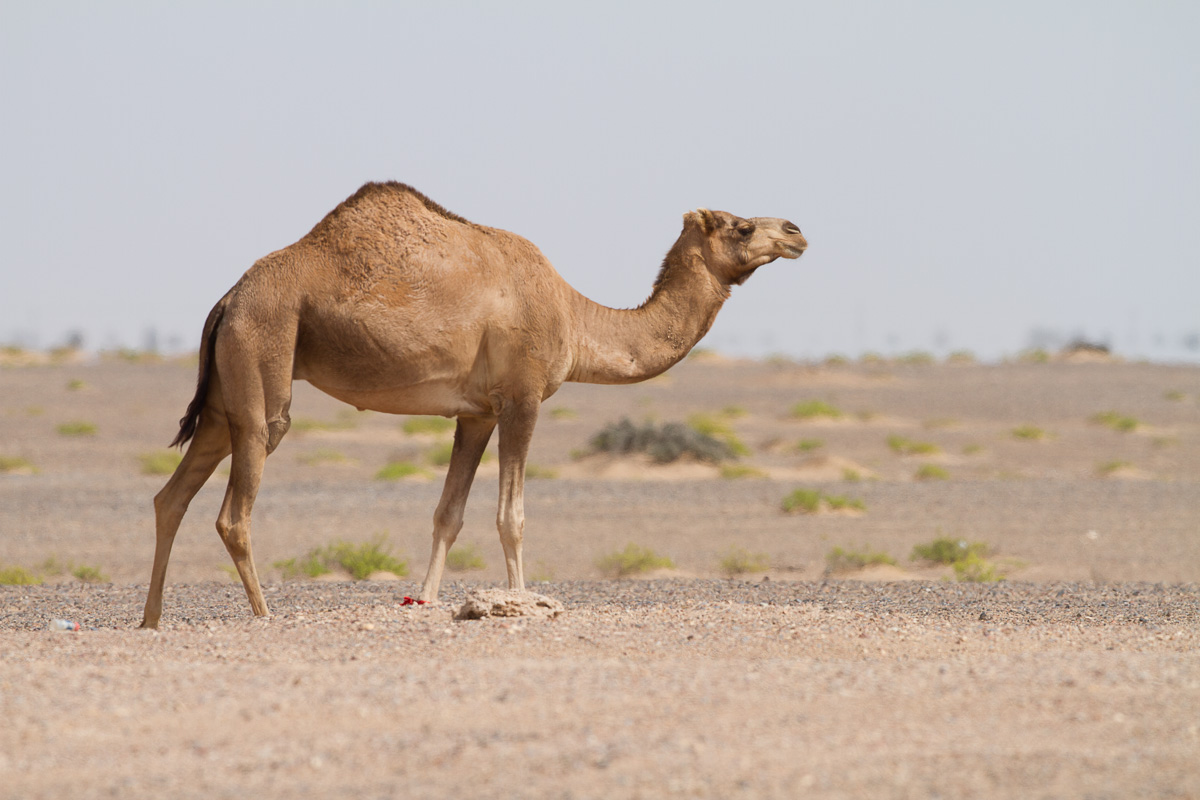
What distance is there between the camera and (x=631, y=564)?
15.6 meters

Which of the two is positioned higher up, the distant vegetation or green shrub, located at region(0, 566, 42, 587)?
the distant vegetation

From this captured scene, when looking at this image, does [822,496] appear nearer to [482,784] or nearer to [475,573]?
[475,573]

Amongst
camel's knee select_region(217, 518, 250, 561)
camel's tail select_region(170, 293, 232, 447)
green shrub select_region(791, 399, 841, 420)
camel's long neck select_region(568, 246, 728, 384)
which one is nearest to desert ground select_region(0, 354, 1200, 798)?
camel's knee select_region(217, 518, 250, 561)

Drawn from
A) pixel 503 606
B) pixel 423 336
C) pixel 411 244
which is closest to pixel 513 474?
pixel 503 606

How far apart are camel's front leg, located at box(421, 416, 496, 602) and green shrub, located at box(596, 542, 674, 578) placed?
6.37m

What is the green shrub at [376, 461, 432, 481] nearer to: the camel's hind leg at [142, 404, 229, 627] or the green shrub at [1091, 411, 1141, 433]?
the camel's hind leg at [142, 404, 229, 627]

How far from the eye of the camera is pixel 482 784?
15.6 feet

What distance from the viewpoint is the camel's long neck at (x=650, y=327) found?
9.52 m

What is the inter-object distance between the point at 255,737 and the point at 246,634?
102 inches

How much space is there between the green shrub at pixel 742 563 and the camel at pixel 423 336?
6.85m

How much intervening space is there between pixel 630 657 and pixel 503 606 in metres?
1.56

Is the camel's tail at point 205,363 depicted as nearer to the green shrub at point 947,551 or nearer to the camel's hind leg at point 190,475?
the camel's hind leg at point 190,475

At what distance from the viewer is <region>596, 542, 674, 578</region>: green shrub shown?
15.6 meters

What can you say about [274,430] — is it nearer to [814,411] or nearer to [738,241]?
[738,241]
